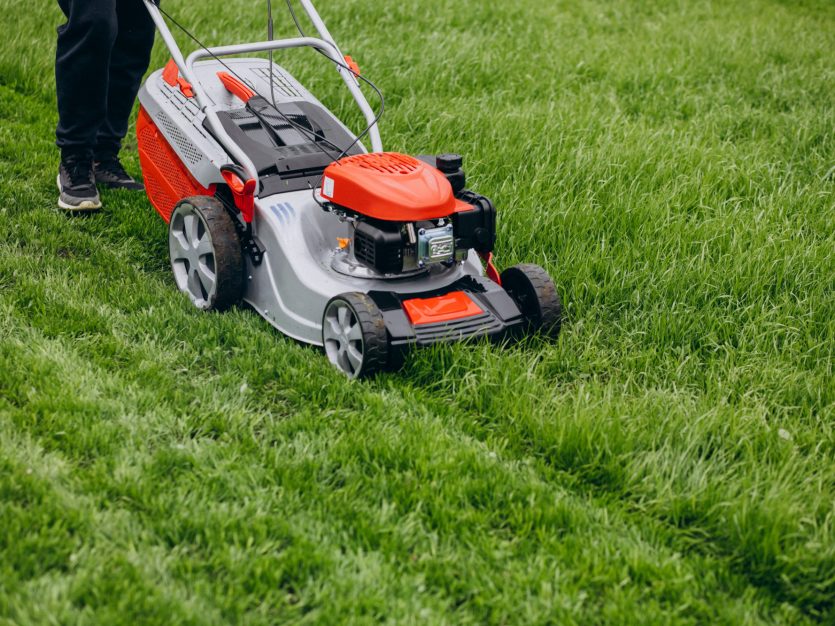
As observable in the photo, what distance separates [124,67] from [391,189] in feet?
6.49

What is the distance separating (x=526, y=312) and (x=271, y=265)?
36.3 inches

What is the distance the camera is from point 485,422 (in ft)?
10.2

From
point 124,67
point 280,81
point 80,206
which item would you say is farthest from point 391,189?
point 124,67

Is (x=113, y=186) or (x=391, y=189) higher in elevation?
(x=391, y=189)

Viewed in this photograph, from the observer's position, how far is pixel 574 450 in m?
2.88

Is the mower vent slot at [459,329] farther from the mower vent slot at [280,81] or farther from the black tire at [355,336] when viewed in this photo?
the mower vent slot at [280,81]

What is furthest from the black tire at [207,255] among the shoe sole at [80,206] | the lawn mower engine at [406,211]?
the shoe sole at [80,206]

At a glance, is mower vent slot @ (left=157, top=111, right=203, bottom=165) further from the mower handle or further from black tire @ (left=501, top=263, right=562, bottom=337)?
black tire @ (left=501, top=263, right=562, bottom=337)

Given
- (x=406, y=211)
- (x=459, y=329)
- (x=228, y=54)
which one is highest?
(x=228, y=54)

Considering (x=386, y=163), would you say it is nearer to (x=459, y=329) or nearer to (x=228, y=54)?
(x=459, y=329)

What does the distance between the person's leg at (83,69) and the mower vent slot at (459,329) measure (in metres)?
1.93

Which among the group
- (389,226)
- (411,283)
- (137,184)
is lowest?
(137,184)

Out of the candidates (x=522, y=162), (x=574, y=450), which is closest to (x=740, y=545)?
(x=574, y=450)

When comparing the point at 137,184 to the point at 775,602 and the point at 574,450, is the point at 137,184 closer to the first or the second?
the point at 574,450
